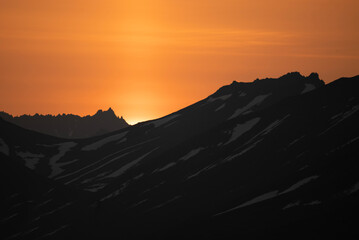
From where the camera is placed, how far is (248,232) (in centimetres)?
11950

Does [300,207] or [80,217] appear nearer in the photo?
[300,207]

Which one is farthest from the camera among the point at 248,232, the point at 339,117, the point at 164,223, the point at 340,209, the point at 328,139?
the point at 339,117

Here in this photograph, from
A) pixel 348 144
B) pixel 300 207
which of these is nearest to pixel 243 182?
pixel 348 144

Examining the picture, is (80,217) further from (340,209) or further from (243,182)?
(340,209)

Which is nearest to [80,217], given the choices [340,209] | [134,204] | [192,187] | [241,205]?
[134,204]

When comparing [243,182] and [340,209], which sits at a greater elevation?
[243,182]

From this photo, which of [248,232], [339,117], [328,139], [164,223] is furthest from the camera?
[339,117]

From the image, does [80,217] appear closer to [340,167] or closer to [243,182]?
[243,182]

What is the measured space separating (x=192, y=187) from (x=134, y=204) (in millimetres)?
15890

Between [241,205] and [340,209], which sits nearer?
[340,209]

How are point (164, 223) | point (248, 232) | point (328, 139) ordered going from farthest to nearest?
point (328, 139) < point (164, 223) < point (248, 232)

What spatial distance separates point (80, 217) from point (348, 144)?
71583 mm

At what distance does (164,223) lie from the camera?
146m

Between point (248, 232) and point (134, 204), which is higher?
point (134, 204)
